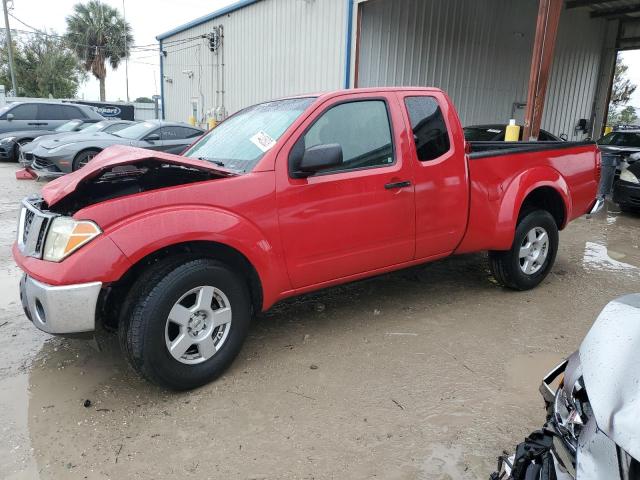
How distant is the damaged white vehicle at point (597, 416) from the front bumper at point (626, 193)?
8033 millimetres

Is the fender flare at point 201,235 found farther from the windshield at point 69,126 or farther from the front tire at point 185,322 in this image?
the windshield at point 69,126

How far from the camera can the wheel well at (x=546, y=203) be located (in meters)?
4.61

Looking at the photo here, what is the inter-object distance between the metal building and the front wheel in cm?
744

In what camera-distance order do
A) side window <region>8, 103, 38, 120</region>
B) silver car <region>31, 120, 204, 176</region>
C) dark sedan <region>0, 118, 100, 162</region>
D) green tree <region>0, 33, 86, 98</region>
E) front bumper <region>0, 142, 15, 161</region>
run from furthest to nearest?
green tree <region>0, 33, 86, 98</region> → side window <region>8, 103, 38, 120</region> → front bumper <region>0, 142, 15, 161</region> → dark sedan <region>0, 118, 100, 162</region> → silver car <region>31, 120, 204, 176</region>

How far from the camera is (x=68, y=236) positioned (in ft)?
8.54

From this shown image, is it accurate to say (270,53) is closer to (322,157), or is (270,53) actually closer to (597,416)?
(322,157)

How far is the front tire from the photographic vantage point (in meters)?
2.69

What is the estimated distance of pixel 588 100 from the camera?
18.0 m

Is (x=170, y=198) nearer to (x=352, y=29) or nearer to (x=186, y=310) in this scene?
(x=186, y=310)

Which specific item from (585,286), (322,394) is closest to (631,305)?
(322,394)

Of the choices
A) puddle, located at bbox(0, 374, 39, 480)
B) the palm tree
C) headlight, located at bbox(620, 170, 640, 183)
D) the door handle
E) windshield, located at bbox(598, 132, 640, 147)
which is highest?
the palm tree

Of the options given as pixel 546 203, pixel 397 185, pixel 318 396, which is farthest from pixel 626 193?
pixel 318 396

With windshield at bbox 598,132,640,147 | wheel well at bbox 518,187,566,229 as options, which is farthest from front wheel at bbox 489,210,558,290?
windshield at bbox 598,132,640,147

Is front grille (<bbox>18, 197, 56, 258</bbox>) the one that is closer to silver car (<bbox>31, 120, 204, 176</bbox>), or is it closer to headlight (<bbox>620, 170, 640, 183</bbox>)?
silver car (<bbox>31, 120, 204, 176</bbox>)
